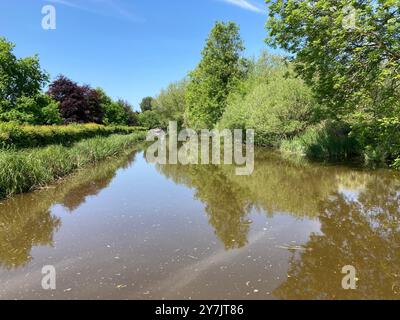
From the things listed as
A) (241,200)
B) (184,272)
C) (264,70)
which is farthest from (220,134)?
(184,272)

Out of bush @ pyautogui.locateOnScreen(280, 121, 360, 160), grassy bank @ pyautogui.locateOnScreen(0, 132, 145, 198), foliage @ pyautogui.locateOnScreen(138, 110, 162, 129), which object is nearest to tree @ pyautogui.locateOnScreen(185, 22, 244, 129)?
bush @ pyautogui.locateOnScreen(280, 121, 360, 160)

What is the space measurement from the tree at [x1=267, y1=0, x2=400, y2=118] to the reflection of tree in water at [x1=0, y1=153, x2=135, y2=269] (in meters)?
8.71

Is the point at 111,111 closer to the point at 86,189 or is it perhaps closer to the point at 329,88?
the point at 86,189

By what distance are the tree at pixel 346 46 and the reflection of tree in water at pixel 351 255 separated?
11.4ft

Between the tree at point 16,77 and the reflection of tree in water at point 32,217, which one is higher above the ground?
the tree at point 16,77

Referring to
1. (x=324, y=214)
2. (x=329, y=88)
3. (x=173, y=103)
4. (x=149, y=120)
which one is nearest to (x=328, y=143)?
(x=329, y=88)

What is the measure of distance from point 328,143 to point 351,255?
46.2 feet

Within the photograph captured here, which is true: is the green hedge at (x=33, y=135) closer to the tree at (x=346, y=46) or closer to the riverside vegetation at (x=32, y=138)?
the riverside vegetation at (x=32, y=138)

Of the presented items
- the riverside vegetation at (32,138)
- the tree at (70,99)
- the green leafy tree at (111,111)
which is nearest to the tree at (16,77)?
the riverside vegetation at (32,138)

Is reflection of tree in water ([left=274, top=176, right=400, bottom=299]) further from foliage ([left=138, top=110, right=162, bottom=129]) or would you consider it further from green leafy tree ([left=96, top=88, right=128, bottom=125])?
foliage ([left=138, top=110, right=162, bottom=129])

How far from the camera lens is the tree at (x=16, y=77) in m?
15.9

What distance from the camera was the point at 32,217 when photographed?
7.82 metres
